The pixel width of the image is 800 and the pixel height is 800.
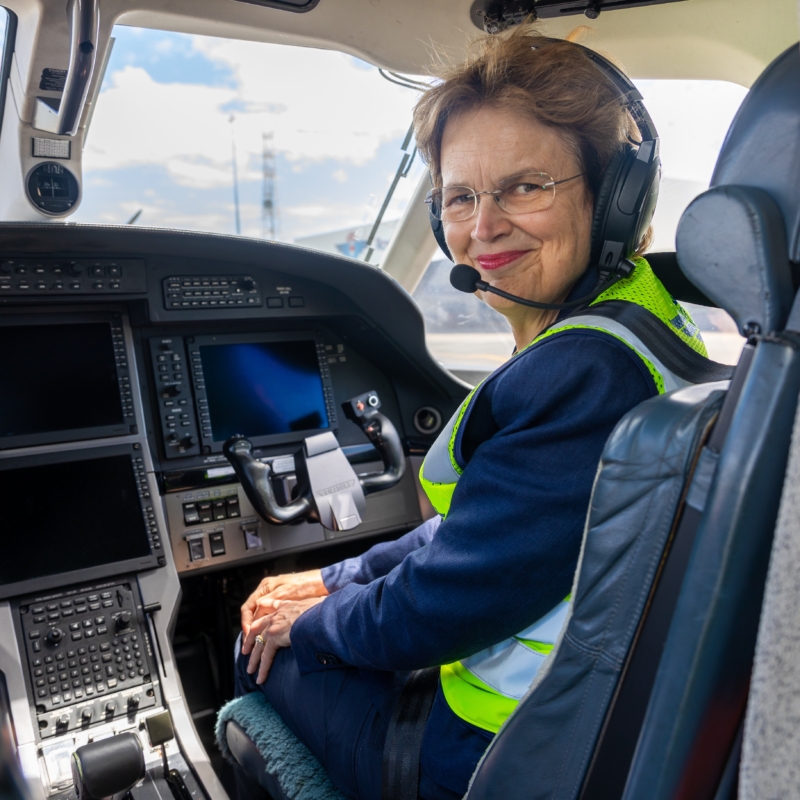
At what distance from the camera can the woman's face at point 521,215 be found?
39.7 inches

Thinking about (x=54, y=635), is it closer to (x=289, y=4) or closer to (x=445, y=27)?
(x=289, y=4)

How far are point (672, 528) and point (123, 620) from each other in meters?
1.38

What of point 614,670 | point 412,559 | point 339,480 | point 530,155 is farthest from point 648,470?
point 339,480

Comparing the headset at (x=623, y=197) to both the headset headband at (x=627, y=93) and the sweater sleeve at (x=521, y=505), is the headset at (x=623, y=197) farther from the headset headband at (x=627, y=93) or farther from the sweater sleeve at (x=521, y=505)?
the sweater sleeve at (x=521, y=505)

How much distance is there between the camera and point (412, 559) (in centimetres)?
92

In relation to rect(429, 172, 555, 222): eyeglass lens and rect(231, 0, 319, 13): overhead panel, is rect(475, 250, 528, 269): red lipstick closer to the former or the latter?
rect(429, 172, 555, 222): eyeglass lens

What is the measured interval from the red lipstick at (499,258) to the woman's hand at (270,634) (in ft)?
2.13

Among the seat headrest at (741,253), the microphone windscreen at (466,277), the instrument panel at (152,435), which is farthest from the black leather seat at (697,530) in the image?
the instrument panel at (152,435)

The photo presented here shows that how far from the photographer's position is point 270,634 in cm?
125

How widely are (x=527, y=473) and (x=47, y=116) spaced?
139 cm

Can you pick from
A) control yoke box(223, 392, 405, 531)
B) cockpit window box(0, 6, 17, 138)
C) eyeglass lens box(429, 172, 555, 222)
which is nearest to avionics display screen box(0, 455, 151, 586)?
control yoke box(223, 392, 405, 531)

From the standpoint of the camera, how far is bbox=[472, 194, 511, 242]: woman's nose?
1044mm

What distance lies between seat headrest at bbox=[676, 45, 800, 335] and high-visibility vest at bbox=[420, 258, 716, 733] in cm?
30

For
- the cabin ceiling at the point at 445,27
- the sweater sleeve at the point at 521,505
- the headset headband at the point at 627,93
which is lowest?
the sweater sleeve at the point at 521,505
